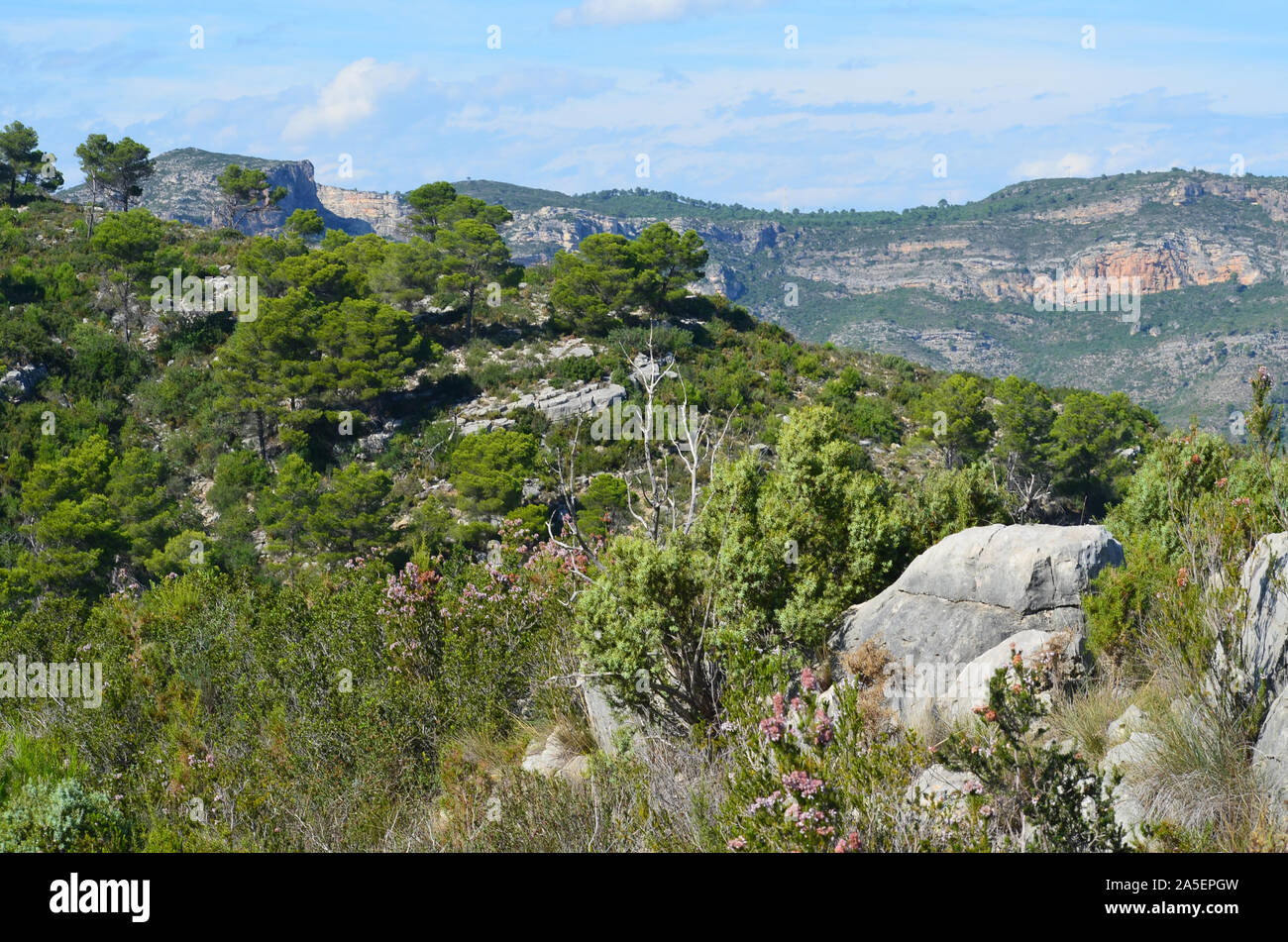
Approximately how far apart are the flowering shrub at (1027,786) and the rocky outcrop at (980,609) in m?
1.84

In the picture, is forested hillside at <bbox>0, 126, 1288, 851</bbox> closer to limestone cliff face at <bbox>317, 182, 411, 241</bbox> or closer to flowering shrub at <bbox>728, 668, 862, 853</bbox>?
flowering shrub at <bbox>728, 668, 862, 853</bbox>

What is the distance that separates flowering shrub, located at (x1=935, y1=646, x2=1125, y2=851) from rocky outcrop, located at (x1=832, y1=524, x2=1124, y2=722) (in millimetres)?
1844

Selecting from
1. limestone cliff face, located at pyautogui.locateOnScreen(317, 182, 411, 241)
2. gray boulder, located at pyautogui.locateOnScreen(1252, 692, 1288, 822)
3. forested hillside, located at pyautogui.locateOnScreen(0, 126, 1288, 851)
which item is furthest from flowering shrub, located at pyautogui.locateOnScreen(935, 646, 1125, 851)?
limestone cliff face, located at pyautogui.locateOnScreen(317, 182, 411, 241)

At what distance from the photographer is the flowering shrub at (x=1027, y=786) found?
326 cm

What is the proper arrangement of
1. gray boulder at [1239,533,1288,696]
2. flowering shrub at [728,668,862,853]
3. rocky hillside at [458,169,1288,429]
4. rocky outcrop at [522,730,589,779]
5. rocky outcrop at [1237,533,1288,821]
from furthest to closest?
rocky hillside at [458,169,1288,429]
rocky outcrop at [522,730,589,779]
gray boulder at [1239,533,1288,696]
rocky outcrop at [1237,533,1288,821]
flowering shrub at [728,668,862,853]

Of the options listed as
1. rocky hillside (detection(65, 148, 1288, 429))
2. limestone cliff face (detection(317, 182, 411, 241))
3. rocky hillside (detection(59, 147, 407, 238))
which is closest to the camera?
rocky hillside (detection(59, 147, 407, 238))

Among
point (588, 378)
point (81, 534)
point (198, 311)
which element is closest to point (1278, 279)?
point (588, 378)

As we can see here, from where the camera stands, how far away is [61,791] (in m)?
5.23

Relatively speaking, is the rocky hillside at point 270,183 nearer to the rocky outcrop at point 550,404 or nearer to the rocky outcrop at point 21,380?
the rocky outcrop at point 21,380

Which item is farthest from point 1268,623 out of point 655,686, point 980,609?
point 655,686

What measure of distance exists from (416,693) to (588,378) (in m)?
31.7

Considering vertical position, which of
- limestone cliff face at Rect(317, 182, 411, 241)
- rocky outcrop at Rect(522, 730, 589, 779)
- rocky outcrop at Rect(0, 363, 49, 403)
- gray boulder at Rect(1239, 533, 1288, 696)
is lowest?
rocky outcrop at Rect(522, 730, 589, 779)

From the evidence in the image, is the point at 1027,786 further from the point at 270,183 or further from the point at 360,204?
the point at 360,204

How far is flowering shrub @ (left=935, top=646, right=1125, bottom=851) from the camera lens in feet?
10.7
